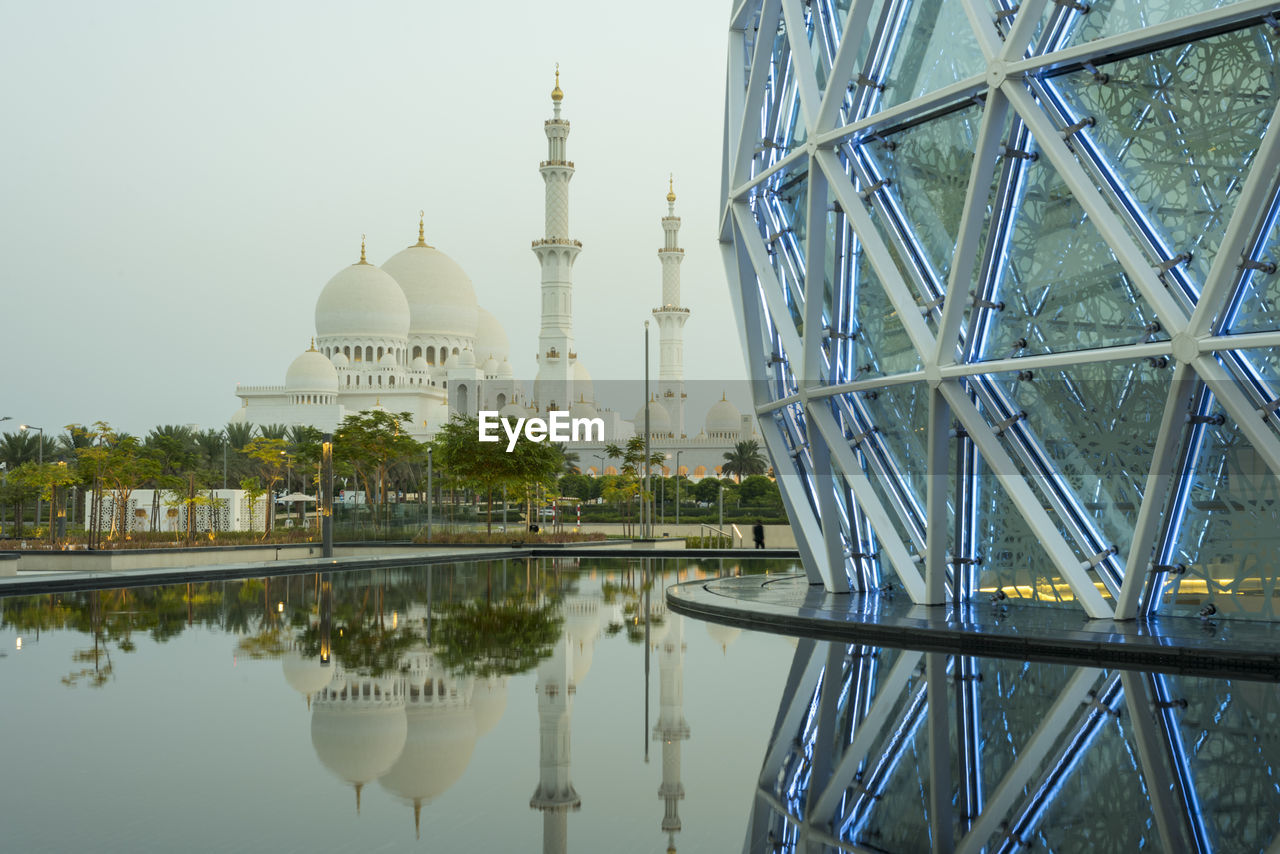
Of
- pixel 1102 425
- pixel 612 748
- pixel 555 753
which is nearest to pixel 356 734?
pixel 555 753

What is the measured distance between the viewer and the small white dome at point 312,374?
94.1 meters

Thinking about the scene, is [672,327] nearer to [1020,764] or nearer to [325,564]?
[325,564]

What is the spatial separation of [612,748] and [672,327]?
95.6 metres

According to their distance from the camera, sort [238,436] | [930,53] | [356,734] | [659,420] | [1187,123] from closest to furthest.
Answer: [356,734], [1187,123], [930,53], [238,436], [659,420]

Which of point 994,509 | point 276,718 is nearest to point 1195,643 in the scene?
point 994,509

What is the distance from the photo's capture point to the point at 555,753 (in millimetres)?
7566

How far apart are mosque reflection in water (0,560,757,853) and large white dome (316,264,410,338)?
71.1 metres

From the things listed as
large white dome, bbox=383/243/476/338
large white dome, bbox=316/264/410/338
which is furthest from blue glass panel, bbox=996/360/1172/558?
large white dome, bbox=383/243/476/338

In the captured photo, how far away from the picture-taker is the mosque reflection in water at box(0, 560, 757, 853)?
7.17 meters

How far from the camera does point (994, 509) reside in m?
15.0

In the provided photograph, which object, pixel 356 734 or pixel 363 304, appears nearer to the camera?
pixel 356 734

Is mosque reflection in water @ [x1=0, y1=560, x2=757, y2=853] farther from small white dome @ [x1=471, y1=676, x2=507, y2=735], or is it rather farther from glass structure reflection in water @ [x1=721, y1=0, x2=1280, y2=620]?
glass structure reflection in water @ [x1=721, y1=0, x2=1280, y2=620]

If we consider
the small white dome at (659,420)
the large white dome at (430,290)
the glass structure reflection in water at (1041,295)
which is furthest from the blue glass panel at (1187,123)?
the large white dome at (430,290)

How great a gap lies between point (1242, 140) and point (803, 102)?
5.65 meters
